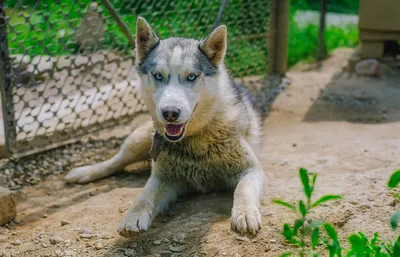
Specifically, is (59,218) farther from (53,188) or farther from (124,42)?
(124,42)

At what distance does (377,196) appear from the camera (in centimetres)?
327

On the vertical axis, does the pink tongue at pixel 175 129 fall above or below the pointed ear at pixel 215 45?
below

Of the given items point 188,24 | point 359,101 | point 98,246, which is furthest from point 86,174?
point 359,101

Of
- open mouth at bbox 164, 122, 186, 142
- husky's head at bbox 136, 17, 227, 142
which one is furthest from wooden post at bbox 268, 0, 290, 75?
open mouth at bbox 164, 122, 186, 142

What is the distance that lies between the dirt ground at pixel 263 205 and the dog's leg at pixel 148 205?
0.28ft

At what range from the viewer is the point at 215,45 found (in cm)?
370

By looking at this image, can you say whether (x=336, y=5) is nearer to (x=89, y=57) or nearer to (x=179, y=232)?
(x=89, y=57)

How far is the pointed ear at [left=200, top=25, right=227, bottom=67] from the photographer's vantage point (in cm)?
364

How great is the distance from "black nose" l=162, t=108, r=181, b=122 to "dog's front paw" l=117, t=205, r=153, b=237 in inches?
24.2

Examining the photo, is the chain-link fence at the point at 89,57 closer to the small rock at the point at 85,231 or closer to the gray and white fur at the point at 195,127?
the gray and white fur at the point at 195,127

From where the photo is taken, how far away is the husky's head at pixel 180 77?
3.25m

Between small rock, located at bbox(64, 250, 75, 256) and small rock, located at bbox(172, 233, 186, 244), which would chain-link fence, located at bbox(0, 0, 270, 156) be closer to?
small rock, located at bbox(64, 250, 75, 256)

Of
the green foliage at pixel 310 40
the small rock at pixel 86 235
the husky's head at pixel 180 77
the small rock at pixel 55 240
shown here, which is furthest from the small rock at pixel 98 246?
the green foliage at pixel 310 40

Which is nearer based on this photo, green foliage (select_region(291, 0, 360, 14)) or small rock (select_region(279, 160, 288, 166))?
small rock (select_region(279, 160, 288, 166))
